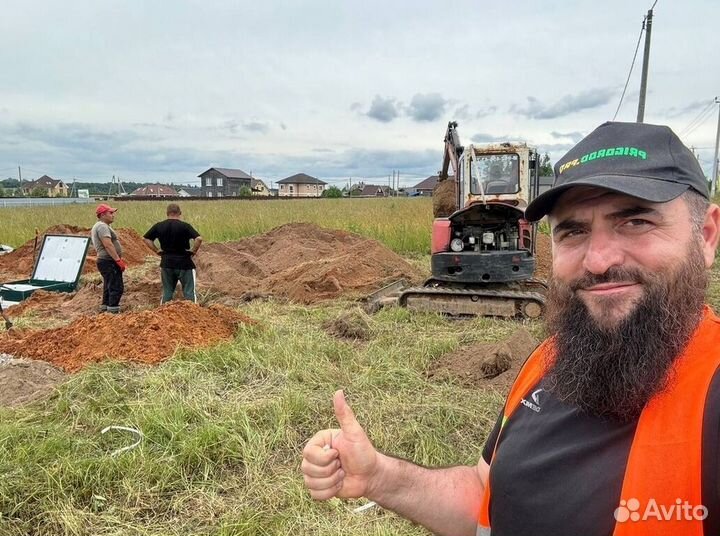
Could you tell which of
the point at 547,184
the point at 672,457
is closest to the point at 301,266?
the point at 547,184

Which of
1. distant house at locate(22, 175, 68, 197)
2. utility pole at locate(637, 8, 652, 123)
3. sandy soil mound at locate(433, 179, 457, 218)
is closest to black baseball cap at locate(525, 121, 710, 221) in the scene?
sandy soil mound at locate(433, 179, 457, 218)

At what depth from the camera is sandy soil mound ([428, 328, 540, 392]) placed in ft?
15.6

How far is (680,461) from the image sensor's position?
1008 mm

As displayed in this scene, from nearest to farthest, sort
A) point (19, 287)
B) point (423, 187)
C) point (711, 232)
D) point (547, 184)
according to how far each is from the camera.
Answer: point (711, 232), point (547, 184), point (19, 287), point (423, 187)

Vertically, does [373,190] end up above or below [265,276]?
above

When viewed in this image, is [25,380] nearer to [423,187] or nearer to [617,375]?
[617,375]

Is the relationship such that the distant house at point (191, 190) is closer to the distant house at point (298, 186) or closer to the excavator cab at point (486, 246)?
the distant house at point (298, 186)

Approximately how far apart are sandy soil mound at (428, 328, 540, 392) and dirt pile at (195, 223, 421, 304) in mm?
3896

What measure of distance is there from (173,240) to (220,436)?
4984 mm

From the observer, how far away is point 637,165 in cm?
123

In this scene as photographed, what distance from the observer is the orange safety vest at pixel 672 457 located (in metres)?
0.99

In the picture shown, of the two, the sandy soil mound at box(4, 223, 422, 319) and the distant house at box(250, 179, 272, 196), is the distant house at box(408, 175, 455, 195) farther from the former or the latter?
the sandy soil mound at box(4, 223, 422, 319)

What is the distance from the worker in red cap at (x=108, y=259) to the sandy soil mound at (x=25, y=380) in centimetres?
315

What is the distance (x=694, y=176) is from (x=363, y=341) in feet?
17.2
